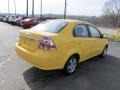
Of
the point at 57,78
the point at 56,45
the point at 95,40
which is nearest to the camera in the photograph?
the point at 56,45

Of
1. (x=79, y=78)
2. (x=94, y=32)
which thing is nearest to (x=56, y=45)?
(x=79, y=78)

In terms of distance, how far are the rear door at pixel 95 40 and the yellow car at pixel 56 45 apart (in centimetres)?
18

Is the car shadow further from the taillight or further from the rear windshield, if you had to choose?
the rear windshield

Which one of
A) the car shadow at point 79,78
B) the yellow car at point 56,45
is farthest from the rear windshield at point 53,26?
the car shadow at point 79,78

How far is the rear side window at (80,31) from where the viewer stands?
586cm

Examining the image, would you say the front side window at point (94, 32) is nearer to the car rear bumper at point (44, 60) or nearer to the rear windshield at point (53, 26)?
the rear windshield at point (53, 26)

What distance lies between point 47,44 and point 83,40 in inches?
63.6

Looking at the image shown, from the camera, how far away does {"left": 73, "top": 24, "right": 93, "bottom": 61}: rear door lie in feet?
19.2

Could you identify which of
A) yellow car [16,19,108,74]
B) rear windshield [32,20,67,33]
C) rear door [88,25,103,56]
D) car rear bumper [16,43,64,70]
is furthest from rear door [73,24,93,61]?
car rear bumper [16,43,64,70]

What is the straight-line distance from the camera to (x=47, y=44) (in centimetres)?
493

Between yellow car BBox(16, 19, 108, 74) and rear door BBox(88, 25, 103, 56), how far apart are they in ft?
0.59

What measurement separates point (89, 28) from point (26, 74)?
106 inches

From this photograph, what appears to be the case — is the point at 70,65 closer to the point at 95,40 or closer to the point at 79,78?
the point at 79,78

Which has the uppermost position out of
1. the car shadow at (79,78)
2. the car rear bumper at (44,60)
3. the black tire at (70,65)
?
the car rear bumper at (44,60)
